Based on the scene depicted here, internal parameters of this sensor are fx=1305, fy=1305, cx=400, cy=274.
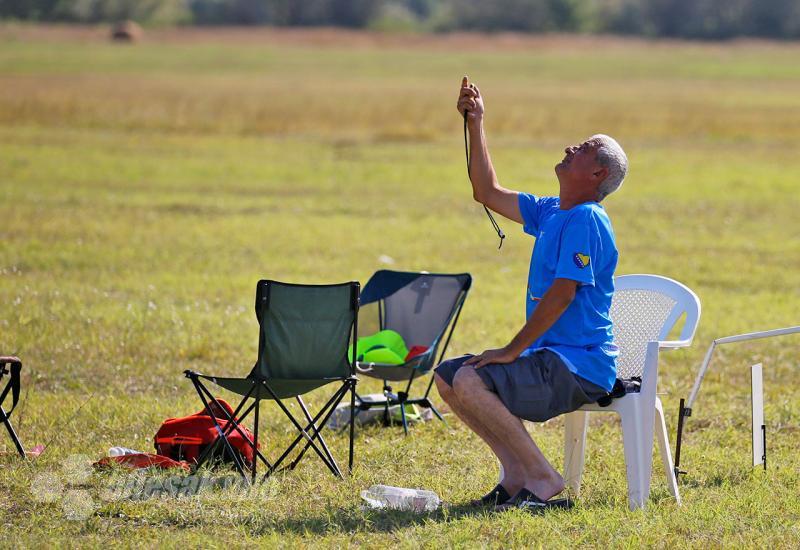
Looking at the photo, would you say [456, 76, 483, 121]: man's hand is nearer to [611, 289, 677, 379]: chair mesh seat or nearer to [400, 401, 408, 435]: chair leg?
[611, 289, 677, 379]: chair mesh seat

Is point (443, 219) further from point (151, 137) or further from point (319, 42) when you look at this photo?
point (319, 42)

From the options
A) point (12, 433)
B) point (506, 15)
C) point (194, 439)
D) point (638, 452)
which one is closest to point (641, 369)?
point (638, 452)

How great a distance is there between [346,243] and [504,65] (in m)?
53.2

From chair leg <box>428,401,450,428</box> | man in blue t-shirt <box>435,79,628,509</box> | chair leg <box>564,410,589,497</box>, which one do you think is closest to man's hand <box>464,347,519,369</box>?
man in blue t-shirt <box>435,79,628,509</box>

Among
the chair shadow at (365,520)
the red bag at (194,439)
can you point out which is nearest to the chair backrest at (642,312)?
the chair shadow at (365,520)

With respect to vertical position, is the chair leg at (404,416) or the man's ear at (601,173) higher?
the man's ear at (601,173)

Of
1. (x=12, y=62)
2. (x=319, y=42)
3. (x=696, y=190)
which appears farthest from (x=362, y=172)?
(x=319, y=42)

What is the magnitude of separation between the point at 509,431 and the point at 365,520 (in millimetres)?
674

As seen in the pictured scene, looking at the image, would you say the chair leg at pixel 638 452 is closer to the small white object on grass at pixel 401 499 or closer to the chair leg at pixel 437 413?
the small white object on grass at pixel 401 499

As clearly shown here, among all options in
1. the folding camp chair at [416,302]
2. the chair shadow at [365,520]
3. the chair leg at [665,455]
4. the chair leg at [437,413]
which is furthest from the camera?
the folding camp chair at [416,302]

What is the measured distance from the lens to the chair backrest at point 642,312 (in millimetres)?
5949

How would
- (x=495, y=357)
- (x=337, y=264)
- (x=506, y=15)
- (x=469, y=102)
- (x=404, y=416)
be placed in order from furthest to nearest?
(x=506, y=15) → (x=337, y=264) → (x=404, y=416) → (x=469, y=102) → (x=495, y=357)

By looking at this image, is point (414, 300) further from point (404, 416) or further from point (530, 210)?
point (530, 210)

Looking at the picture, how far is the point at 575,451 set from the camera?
5.77m
